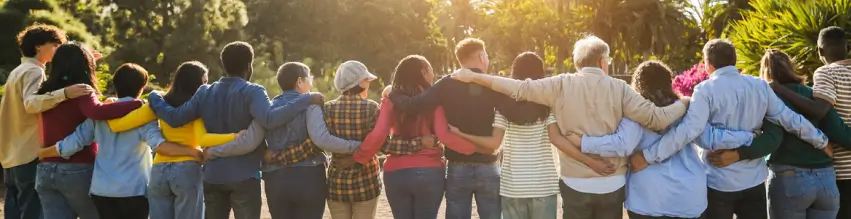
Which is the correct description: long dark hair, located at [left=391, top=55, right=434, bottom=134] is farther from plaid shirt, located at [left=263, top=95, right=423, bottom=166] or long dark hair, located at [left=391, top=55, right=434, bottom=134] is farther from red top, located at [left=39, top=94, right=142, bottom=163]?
red top, located at [left=39, top=94, right=142, bottom=163]

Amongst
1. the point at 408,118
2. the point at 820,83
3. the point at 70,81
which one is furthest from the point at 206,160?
the point at 820,83

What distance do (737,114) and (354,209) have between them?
243 centimetres

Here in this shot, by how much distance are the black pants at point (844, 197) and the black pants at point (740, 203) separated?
0.84 metres

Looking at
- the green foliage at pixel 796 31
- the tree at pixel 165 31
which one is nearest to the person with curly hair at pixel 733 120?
the green foliage at pixel 796 31

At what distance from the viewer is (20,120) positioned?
5.38 m

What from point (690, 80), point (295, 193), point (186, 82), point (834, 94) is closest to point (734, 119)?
point (834, 94)

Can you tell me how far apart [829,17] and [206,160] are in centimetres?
701

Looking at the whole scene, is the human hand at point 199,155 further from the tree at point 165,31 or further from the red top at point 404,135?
the tree at point 165,31

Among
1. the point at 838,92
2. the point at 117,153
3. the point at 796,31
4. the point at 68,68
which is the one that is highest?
the point at 68,68

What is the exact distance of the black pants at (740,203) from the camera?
15.4ft

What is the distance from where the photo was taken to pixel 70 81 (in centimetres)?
506

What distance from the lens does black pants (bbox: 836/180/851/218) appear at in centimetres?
520

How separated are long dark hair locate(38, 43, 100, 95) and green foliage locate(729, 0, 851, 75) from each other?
7104 millimetres

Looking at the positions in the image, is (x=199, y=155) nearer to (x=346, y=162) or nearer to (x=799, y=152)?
(x=346, y=162)
